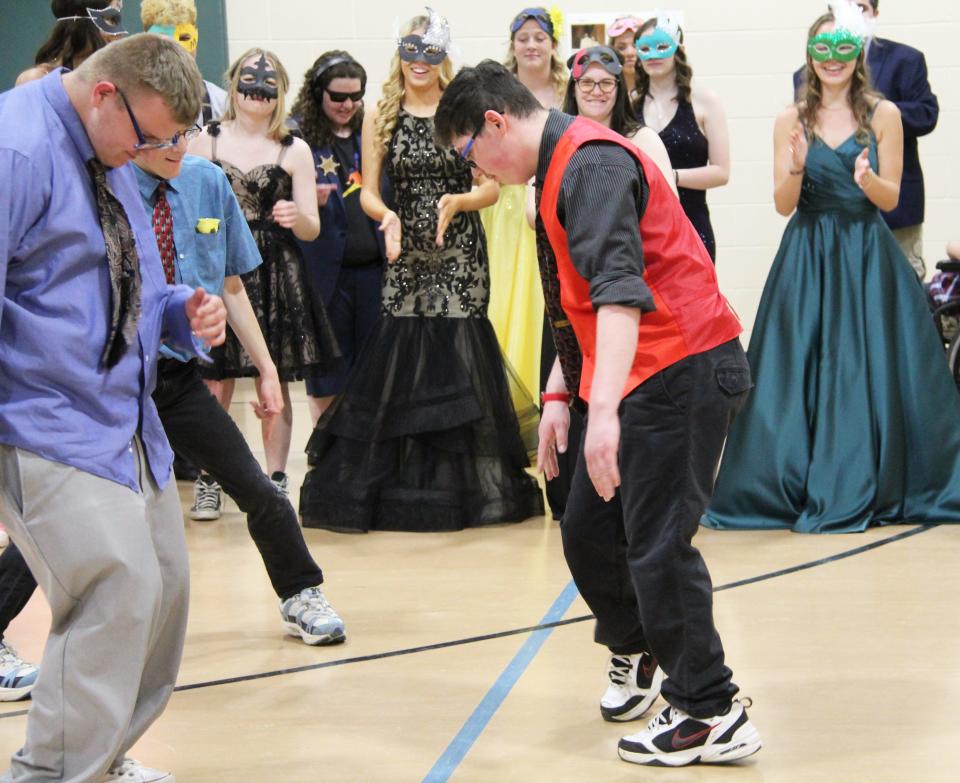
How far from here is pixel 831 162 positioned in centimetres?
488

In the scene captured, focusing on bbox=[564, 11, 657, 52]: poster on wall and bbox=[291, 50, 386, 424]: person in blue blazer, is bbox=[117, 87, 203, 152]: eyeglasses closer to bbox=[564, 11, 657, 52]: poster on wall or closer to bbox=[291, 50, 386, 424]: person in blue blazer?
bbox=[291, 50, 386, 424]: person in blue blazer

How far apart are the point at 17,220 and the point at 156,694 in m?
0.90

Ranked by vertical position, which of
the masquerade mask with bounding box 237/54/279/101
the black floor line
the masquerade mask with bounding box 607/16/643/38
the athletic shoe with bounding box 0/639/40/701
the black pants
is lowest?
the black floor line

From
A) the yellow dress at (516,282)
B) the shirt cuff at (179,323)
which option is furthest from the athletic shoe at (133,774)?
the yellow dress at (516,282)

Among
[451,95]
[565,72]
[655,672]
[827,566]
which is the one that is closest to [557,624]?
[655,672]

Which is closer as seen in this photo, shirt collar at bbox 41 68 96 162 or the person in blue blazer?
shirt collar at bbox 41 68 96 162

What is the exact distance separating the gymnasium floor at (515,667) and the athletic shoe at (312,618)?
0.11 feet

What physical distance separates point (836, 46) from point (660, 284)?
7.82 ft

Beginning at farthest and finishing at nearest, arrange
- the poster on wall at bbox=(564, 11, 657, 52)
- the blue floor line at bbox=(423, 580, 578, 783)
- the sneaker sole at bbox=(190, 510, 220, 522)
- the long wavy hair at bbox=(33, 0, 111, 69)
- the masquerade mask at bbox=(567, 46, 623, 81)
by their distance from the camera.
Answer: the poster on wall at bbox=(564, 11, 657, 52) → the sneaker sole at bbox=(190, 510, 220, 522) → the masquerade mask at bbox=(567, 46, 623, 81) → the long wavy hair at bbox=(33, 0, 111, 69) → the blue floor line at bbox=(423, 580, 578, 783)

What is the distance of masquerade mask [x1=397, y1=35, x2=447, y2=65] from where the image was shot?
196 inches

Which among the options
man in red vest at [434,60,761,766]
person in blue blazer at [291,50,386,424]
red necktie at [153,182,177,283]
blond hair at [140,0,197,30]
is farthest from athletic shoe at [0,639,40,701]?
blond hair at [140,0,197,30]

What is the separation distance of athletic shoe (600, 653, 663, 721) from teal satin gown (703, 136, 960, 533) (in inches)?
71.3

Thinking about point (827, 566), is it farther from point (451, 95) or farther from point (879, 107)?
point (451, 95)

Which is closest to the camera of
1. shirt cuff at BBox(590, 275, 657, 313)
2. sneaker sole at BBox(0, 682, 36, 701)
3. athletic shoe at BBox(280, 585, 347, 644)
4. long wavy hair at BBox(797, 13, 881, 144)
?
shirt cuff at BBox(590, 275, 657, 313)
